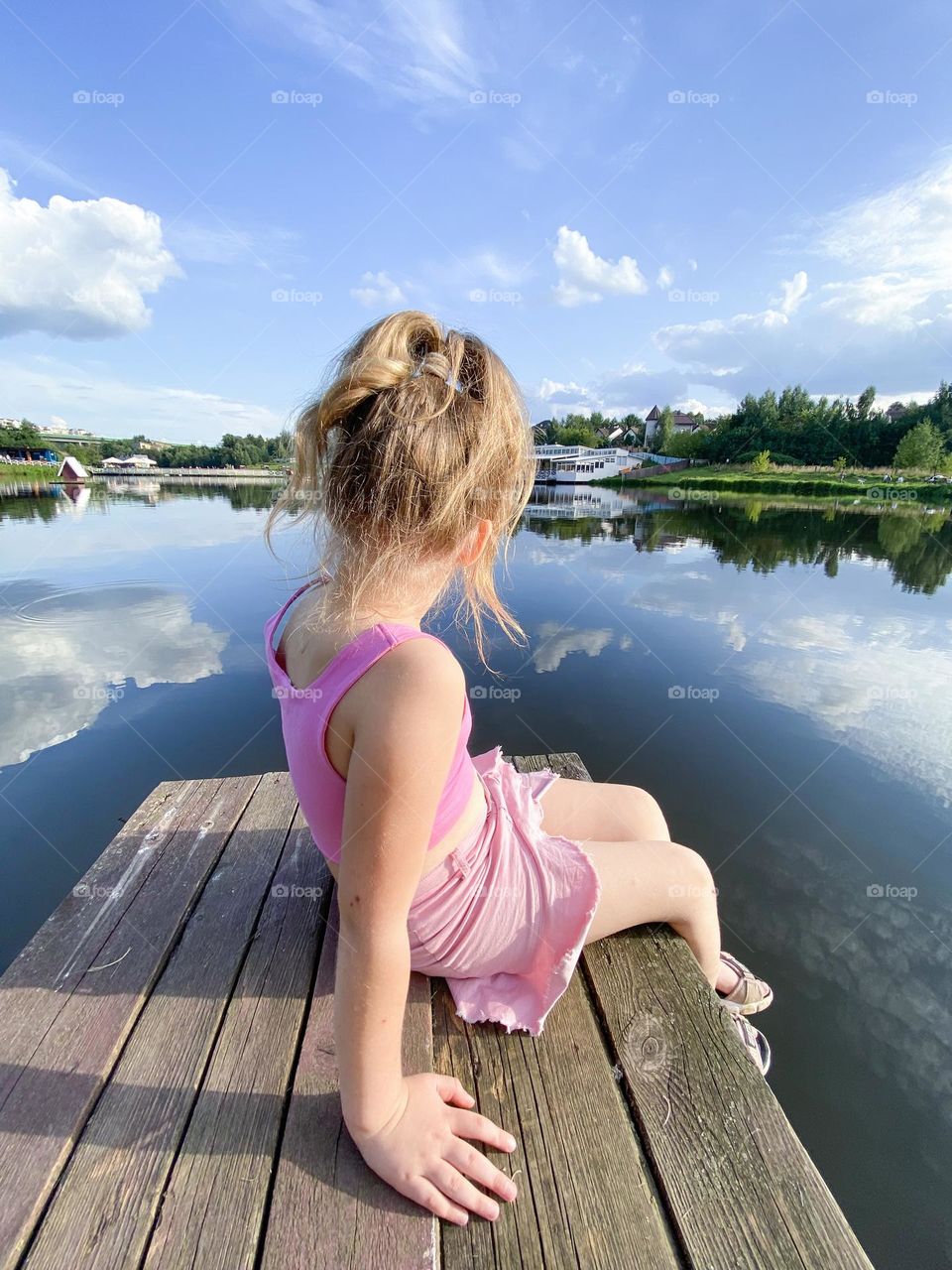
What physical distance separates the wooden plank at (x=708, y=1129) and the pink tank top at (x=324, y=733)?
2.37 ft

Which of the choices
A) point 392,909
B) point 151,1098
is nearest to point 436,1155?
point 392,909

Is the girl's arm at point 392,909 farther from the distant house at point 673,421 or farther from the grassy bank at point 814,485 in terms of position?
the distant house at point 673,421

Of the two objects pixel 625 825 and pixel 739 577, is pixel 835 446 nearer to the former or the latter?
pixel 739 577

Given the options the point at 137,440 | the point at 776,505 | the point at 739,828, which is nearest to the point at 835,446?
the point at 776,505

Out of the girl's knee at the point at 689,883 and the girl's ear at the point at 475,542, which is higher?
the girl's ear at the point at 475,542

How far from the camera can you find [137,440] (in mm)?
87500

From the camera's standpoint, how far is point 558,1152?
44.6 inches

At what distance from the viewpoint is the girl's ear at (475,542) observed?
113 centimetres

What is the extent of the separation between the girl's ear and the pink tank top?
0.71 ft
